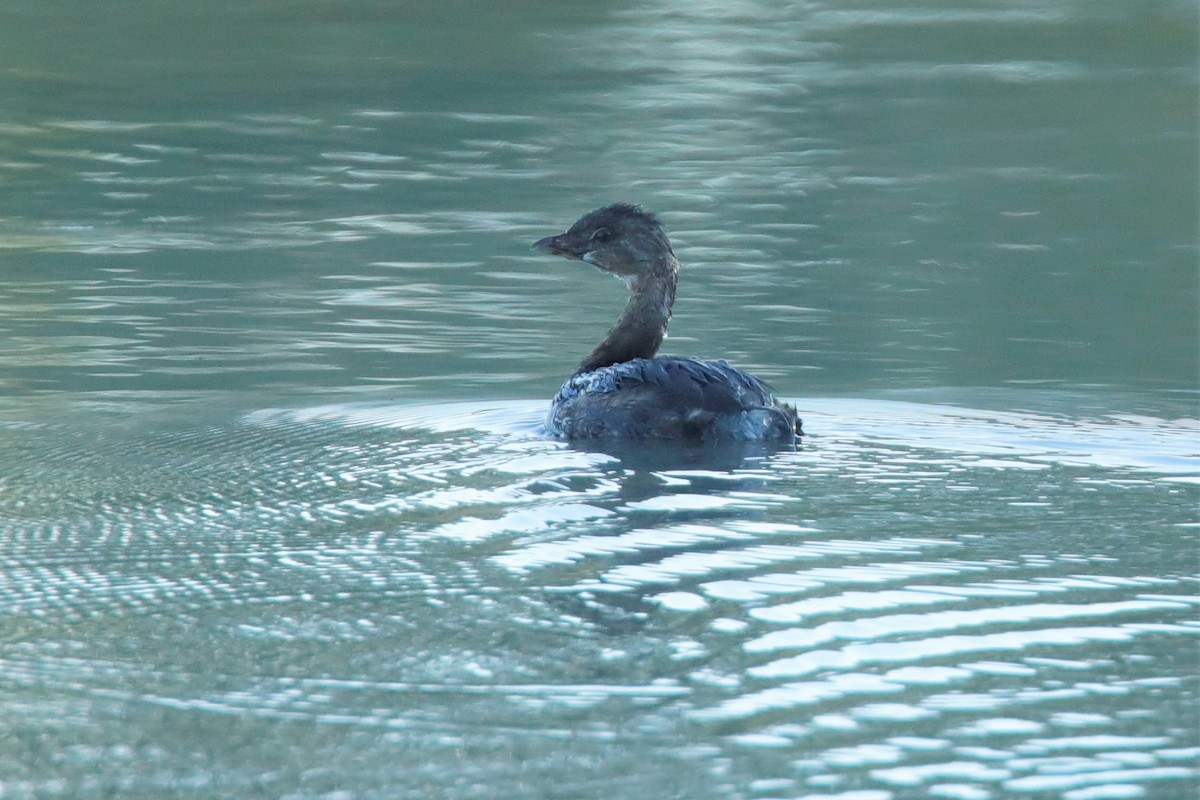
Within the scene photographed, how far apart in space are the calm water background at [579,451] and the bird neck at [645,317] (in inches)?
20.7

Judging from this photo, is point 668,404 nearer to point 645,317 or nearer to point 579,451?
point 579,451

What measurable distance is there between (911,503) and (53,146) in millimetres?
12155

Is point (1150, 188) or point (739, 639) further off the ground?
point (1150, 188)

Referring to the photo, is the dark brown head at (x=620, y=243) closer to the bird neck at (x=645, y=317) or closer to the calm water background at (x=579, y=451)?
the bird neck at (x=645, y=317)

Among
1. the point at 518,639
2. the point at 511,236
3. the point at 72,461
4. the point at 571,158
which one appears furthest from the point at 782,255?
the point at 518,639

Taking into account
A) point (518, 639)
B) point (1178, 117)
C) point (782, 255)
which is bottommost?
point (518, 639)

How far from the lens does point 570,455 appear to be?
7922 millimetres

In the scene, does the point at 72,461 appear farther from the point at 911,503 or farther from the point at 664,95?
the point at 664,95

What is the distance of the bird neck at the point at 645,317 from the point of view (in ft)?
31.2

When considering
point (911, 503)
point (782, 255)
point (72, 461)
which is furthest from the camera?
point (782, 255)

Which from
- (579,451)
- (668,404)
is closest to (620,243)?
(668,404)

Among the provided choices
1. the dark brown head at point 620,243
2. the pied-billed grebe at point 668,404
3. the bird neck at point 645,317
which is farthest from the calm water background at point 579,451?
the dark brown head at point 620,243

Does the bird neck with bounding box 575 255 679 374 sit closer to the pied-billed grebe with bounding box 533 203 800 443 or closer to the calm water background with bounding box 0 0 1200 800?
the pied-billed grebe with bounding box 533 203 800 443

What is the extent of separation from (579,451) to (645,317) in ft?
5.41
